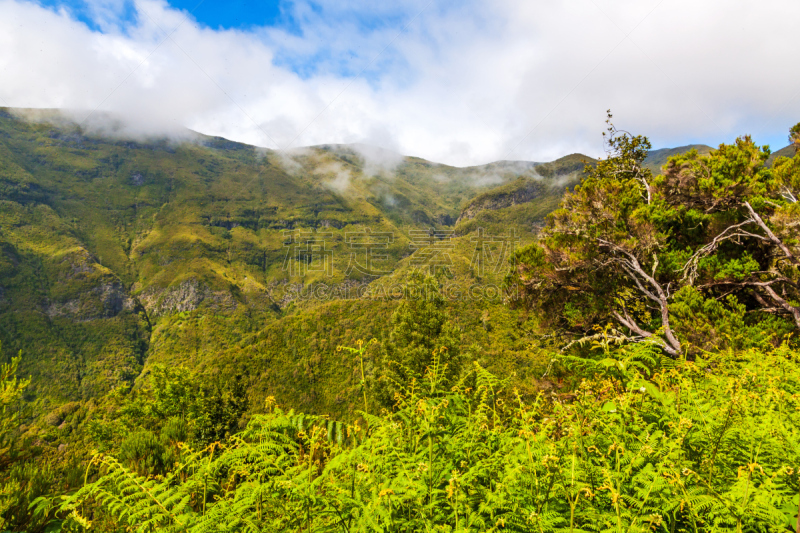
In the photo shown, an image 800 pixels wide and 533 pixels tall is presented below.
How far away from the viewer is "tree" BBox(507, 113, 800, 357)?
26.9ft

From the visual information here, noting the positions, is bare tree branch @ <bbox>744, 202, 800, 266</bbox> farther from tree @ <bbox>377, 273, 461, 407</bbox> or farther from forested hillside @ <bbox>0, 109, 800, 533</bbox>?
tree @ <bbox>377, 273, 461, 407</bbox>

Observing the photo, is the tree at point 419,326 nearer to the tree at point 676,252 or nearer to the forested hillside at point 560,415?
the forested hillside at point 560,415

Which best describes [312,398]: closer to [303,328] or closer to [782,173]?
[303,328]

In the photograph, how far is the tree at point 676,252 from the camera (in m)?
8.19

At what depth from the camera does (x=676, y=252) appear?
32.9 ft

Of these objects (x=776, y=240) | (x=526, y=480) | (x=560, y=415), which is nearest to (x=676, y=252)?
(x=776, y=240)

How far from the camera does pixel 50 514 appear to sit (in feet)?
8.32

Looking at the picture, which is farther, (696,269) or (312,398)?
(312,398)

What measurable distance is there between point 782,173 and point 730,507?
1185 centimetres

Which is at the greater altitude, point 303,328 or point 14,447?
point 14,447

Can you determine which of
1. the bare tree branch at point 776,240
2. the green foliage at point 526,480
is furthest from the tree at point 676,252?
the green foliage at point 526,480

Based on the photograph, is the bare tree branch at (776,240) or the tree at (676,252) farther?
the tree at (676,252)

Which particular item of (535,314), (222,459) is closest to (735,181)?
(535,314)

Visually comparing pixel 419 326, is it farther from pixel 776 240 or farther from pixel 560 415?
pixel 560 415
